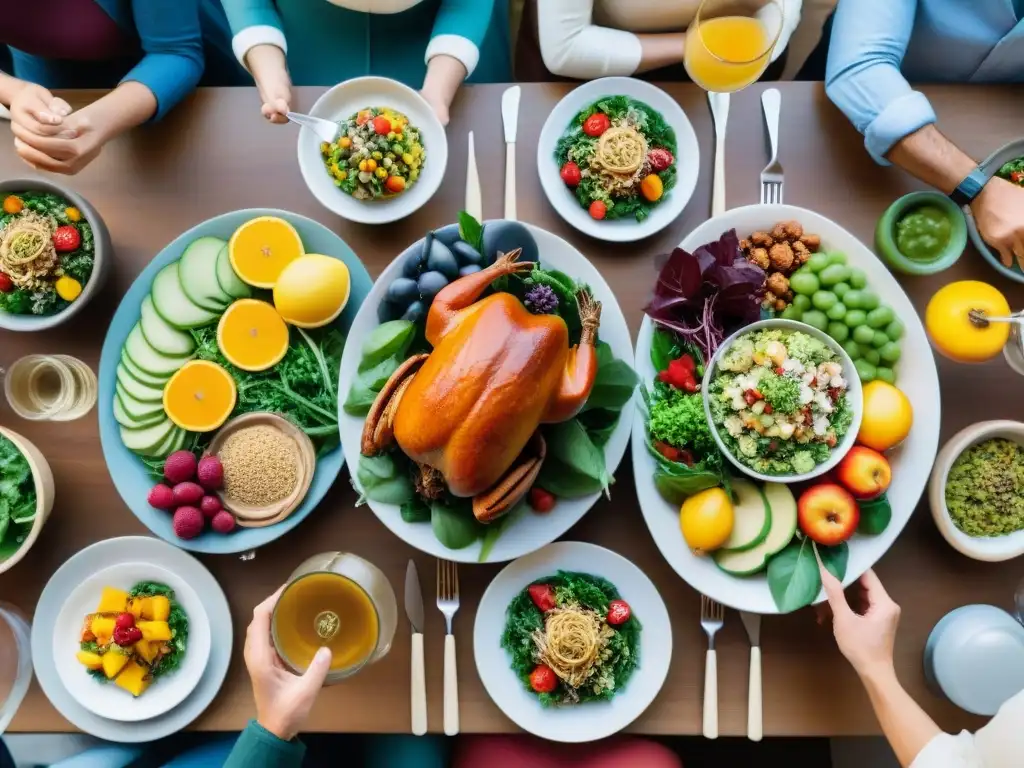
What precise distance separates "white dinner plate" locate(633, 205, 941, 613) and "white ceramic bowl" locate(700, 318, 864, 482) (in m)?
0.11

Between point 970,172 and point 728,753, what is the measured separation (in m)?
1.41

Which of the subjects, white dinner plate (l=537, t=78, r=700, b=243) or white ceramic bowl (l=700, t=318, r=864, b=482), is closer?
white ceramic bowl (l=700, t=318, r=864, b=482)

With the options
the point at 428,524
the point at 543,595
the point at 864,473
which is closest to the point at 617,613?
the point at 543,595

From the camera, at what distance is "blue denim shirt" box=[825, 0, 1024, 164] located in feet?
3.93

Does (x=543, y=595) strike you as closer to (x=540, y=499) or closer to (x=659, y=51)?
(x=540, y=499)

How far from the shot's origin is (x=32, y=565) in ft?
4.00

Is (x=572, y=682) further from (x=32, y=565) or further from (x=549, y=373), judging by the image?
(x=32, y=565)

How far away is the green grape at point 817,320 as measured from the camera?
45.1 inches

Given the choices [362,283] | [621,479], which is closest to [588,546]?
[621,479]

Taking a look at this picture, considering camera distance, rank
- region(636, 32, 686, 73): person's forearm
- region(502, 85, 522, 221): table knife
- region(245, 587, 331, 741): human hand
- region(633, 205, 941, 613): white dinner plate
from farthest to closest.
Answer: region(636, 32, 686, 73): person's forearm, region(502, 85, 522, 221): table knife, region(633, 205, 941, 613): white dinner plate, region(245, 587, 331, 741): human hand

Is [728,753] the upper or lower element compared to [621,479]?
lower

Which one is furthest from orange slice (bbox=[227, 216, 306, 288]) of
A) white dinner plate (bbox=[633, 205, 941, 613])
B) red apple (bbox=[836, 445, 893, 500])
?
red apple (bbox=[836, 445, 893, 500])

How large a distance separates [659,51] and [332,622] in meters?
1.20

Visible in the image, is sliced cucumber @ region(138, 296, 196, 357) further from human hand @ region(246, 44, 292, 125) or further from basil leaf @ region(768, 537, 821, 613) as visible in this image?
basil leaf @ region(768, 537, 821, 613)
